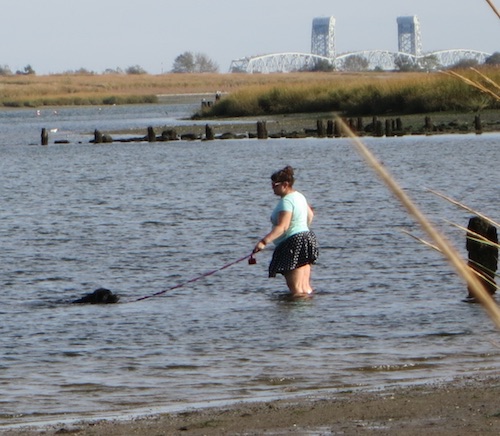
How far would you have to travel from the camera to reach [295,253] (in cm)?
1127

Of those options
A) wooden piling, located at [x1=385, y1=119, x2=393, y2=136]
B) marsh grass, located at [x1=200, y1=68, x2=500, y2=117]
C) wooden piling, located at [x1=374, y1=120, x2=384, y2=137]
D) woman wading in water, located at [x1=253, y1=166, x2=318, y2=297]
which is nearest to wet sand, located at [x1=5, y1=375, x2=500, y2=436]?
woman wading in water, located at [x1=253, y1=166, x2=318, y2=297]

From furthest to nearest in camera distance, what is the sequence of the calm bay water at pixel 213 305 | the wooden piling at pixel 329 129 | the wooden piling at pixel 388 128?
the wooden piling at pixel 329 129 → the wooden piling at pixel 388 128 → the calm bay water at pixel 213 305

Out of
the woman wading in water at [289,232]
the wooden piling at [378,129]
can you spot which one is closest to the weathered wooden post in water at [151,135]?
the wooden piling at [378,129]

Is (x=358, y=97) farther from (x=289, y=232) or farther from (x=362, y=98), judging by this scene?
(x=289, y=232)

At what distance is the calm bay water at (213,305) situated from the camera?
8.05 metres

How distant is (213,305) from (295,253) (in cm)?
122

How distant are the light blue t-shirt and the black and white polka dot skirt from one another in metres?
0.05

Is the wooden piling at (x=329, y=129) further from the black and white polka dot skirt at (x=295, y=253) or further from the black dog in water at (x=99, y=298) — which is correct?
the black and white polka dot skirt at (x=295, y=253)

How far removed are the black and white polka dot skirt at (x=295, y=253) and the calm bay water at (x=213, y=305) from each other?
15.9 inches

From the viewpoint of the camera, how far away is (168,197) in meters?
27.6

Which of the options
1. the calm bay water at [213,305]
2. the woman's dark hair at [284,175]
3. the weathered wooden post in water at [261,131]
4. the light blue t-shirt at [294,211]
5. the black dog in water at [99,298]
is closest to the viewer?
the calm bay water at [213,305]

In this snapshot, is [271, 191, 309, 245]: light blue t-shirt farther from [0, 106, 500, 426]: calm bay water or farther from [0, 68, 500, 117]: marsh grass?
[0, 68, 500, 117]: marsh grass

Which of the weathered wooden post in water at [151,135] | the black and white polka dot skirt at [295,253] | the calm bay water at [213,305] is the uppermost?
the black and white polka dot skirt at [295,253]

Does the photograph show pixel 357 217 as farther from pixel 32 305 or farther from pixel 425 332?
pixel 425 332
